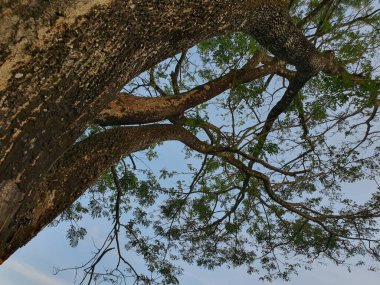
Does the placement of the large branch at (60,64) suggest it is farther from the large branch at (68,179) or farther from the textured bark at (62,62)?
the large branch at (68,179)

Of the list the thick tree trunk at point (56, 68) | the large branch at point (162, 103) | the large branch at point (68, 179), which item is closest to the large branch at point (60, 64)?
the thick tree trunk at point (56, 68)

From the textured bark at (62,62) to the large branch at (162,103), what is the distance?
132 centimetres

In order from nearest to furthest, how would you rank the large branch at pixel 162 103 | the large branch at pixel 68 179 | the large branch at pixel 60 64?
1. the large branch at pixel 60 64
2. the large branch at pixel 68 179
3. the large branch at pixel 162 103

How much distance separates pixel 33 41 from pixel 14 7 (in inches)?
4.7

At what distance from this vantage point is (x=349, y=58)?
490 cm

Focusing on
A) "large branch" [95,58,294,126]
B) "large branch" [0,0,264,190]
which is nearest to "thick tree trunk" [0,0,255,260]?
"large branch" [0,0,264,190]

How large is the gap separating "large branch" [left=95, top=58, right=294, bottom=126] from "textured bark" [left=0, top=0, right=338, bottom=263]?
132cm

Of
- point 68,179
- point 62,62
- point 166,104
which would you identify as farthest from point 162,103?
point 62,62

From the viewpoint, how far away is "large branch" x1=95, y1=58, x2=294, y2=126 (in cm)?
353

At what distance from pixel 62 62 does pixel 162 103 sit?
8.06 ft

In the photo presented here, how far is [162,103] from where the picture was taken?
3951 mm

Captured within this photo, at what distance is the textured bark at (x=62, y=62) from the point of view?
54.4 inches

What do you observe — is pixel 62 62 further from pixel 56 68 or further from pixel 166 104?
pixel 166 104

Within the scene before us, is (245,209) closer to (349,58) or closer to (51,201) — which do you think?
(349,58)
